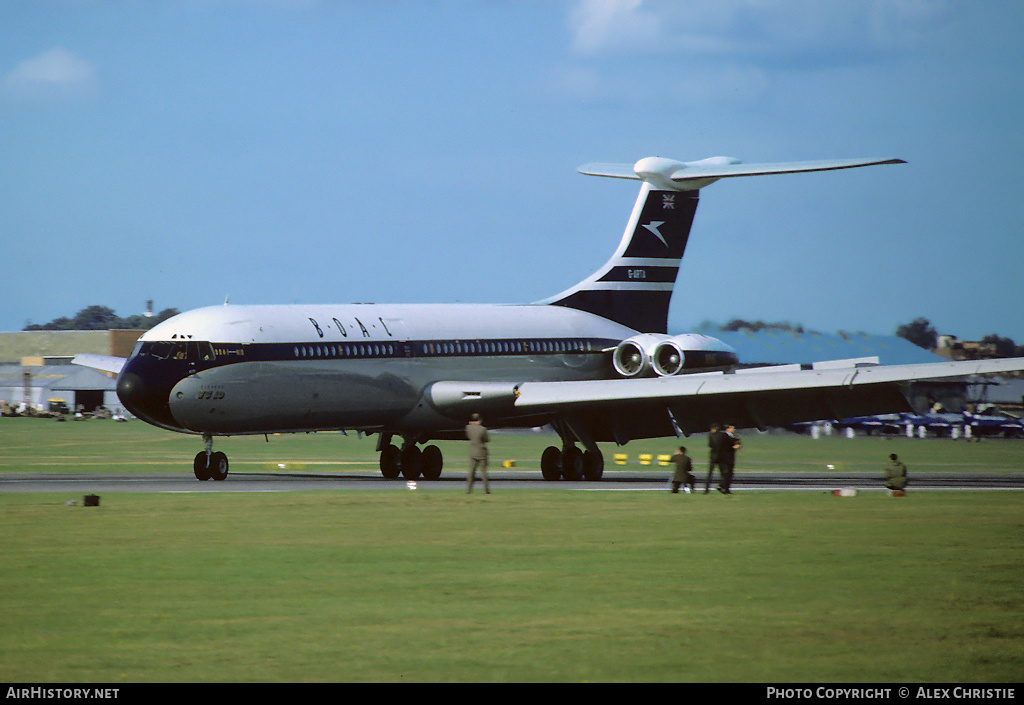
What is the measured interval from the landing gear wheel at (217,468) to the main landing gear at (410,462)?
5540 mm

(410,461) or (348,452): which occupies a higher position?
(410,461)

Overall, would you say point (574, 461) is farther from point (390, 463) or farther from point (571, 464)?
point (390, 463)

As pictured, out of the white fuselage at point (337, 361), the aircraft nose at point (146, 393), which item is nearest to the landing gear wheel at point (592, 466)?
the white fuselage at point (337, 361)

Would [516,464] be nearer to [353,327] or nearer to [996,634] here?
[353,327]

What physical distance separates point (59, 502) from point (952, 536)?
1622 centimetres

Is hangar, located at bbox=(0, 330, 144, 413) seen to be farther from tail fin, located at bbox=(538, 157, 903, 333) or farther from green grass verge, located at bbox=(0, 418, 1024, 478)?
tail fin, located at bbox=(538, 157, 903, 333)

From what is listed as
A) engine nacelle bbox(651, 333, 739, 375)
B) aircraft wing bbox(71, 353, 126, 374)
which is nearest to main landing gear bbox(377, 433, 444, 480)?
A: engine nacelle bbox(651, 333, 739, 375)

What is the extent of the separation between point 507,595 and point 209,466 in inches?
843

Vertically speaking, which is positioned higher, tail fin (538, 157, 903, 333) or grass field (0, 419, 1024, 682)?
tail fin (538, 157, 903, 333)

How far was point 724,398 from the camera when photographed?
38.0 m

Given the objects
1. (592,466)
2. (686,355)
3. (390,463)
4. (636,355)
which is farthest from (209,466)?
(686,355)

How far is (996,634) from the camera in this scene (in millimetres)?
13055

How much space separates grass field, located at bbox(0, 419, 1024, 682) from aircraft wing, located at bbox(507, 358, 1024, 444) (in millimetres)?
7317

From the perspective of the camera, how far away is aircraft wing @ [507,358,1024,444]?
35.7 metres
